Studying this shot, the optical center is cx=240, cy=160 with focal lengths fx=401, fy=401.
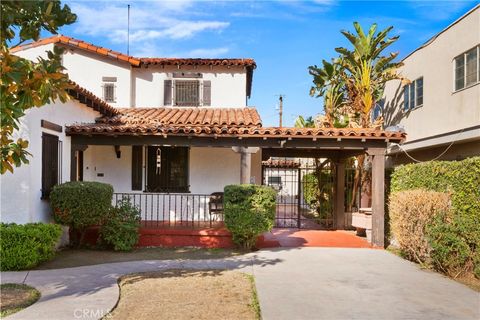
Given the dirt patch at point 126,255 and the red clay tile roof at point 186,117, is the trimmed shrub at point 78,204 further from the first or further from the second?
the red clay tile roof at point 186,117

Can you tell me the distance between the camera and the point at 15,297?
568 cm

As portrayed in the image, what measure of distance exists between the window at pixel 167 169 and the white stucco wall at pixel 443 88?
28.2 feet

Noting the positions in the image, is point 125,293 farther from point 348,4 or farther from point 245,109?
point 245,109

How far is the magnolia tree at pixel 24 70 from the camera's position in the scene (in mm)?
4203

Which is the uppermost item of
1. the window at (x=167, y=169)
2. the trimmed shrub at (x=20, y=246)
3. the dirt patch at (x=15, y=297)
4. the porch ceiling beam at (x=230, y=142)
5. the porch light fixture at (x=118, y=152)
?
the porch ceiling beam at (x=230, y=142)

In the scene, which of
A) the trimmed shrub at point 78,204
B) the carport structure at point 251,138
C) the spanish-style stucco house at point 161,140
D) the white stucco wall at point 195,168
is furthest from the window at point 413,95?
the trimmed shrub at point 78,204

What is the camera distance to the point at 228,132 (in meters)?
10.2

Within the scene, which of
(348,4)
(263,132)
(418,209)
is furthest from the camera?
(263,132)

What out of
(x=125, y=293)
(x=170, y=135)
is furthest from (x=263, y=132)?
(x=125, y=293)

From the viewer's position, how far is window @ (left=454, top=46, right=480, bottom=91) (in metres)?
11.5

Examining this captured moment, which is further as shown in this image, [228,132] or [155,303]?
[228,132]

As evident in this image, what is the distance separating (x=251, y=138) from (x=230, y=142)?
1.85 feet

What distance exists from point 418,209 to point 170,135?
6.06 meters

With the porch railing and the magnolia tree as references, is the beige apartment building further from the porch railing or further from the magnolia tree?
the magnolia tree
